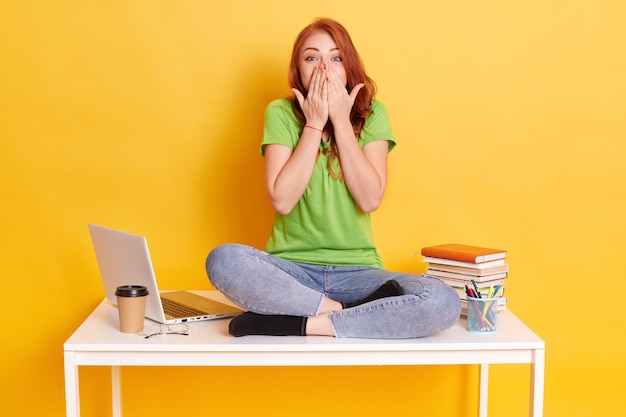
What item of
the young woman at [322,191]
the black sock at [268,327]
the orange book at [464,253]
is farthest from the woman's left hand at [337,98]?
the black sock at [268,327]

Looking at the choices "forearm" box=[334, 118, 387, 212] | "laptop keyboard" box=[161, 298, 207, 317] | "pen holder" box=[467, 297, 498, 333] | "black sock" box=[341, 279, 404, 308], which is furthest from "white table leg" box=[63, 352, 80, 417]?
"pen holder" box=[467, 297, 498, 333]

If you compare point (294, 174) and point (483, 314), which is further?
point (294, 174)

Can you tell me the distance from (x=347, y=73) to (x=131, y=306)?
83cm

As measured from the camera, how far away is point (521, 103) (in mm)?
2334

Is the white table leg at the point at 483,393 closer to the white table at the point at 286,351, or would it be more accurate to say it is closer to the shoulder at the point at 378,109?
the white table at the point at 286,351

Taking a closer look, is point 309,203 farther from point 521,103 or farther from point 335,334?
point 521,103

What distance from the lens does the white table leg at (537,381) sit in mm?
1740

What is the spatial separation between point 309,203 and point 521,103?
74cm

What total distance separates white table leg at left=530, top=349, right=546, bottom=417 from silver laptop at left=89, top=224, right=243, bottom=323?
73 cm

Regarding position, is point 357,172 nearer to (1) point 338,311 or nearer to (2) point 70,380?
(1) point 338,311

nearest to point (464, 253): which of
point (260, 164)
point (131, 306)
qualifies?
point (260, 164)

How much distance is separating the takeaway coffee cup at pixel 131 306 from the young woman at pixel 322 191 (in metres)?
0.17

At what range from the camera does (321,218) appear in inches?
81.6

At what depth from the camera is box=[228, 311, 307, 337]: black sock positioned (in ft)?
5.78
